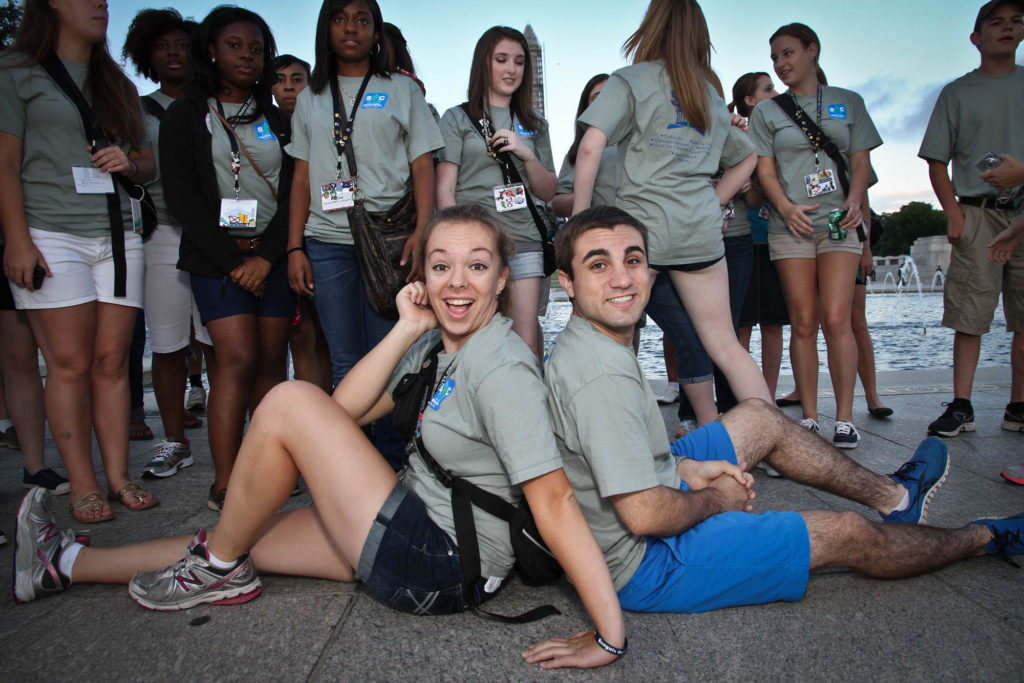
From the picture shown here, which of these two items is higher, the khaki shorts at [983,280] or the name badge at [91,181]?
the name badge at [91,181]

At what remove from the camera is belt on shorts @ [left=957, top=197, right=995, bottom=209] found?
168 inches

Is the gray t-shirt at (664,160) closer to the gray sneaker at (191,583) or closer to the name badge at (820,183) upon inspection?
the name badge at (820,183)

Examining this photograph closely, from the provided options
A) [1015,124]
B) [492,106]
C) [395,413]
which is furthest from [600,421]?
[1015,124]

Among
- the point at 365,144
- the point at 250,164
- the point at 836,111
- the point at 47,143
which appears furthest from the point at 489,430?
the point at 836,111

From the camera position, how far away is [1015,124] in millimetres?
4207

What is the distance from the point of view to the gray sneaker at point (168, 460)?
148 inches

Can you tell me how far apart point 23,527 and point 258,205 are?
1819mm

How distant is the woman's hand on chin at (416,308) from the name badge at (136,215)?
68.1 inches

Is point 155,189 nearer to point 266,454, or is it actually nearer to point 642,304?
point 266,454

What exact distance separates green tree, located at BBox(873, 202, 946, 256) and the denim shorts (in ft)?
299

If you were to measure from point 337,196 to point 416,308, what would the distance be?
3.61 ft

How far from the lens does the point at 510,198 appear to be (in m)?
3.81

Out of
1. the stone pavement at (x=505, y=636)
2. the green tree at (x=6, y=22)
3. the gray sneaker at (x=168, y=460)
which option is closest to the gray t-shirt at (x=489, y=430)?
the stone pavement at (x=505, y=636)

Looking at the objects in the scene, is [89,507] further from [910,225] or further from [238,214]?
[910,225]
